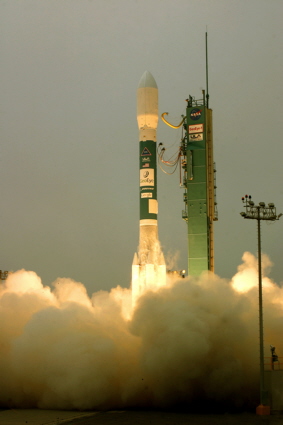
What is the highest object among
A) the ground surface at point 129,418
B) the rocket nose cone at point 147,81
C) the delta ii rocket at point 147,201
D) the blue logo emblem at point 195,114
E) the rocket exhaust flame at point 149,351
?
the rocket nose cone at point 147,81

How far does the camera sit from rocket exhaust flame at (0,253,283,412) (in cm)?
3388

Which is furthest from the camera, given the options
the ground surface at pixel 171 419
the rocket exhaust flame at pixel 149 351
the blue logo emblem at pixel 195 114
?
the blue logo emblem at pixel 195 114

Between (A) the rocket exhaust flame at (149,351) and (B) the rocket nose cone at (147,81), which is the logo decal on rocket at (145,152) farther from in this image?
(A) the rocket exhaust flame at (149,351)

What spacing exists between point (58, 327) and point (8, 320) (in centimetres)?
341

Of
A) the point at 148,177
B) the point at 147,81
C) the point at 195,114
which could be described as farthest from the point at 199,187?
the point at 147,81

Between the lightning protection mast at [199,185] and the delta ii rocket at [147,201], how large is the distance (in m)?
1.85

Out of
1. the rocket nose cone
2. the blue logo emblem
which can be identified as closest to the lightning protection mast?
the blue logo emblem

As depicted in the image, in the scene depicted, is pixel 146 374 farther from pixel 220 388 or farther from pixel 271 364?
pixel 271 364

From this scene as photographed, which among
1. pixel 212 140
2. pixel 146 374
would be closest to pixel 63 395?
pixel 146 374

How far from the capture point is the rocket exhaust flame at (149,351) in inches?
1334

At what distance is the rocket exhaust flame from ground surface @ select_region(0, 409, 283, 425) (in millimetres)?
1400

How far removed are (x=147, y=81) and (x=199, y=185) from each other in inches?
285

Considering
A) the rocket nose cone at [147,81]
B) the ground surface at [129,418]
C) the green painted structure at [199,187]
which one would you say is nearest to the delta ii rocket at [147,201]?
the rocket nose cone at [147,81]

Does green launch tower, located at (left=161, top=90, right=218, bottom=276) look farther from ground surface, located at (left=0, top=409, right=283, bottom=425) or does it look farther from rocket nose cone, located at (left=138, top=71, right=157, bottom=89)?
ground surface, located at (left=0, top=409, right=283, bottom=425)
